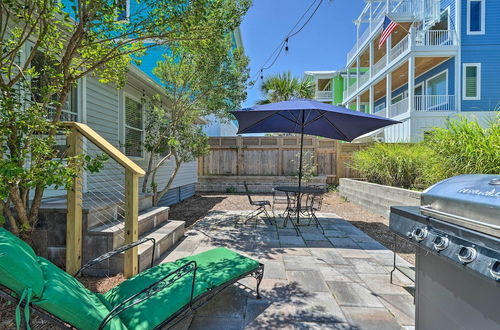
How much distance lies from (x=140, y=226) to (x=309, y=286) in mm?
2476

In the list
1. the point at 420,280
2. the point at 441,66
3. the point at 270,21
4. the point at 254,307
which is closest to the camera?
the point at 420,280

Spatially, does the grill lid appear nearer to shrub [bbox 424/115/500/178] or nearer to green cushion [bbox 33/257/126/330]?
green cushion [bbox 33/257/126/330]

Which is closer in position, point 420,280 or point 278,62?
point 420,280

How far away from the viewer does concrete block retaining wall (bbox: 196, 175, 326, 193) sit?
10059 mm

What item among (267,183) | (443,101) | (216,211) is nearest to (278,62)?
(267,183)

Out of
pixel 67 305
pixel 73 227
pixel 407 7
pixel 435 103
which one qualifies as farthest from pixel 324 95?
pixel 67 305

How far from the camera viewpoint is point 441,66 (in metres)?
10.9

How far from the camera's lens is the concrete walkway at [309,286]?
2104mm

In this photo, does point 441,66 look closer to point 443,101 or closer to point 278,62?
point 443,101

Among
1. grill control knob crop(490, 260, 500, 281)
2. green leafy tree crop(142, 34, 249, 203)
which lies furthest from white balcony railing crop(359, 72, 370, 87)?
grill control knob crop(490, 260, 500, 281)

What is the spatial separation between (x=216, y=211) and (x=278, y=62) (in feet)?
22.5

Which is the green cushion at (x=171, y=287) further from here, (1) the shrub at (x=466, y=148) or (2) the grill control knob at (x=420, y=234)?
(1) the shrub at (x=466, y=148)

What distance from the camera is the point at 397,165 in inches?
244

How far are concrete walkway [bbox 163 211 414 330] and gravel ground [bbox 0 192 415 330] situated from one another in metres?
0.41
